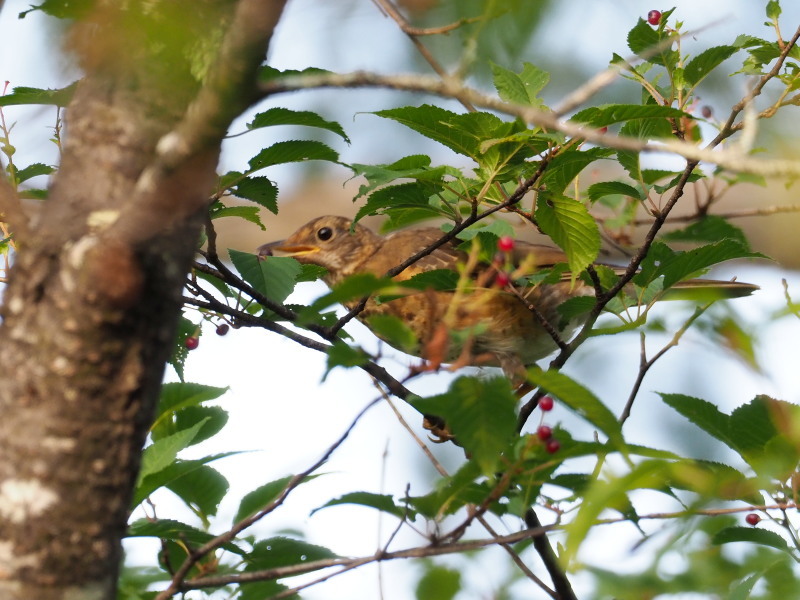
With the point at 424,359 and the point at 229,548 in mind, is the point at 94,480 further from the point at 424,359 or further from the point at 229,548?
the point at 229,548

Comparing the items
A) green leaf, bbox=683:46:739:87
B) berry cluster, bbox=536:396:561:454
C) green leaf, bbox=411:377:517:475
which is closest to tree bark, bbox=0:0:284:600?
green leaf, bbox=411:377:517:475

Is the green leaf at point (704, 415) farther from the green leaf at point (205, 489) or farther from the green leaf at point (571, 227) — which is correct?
the green leaf at point (205, 489)

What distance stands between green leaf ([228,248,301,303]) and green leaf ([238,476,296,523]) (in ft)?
1.73

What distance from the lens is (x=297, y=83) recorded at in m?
1.12

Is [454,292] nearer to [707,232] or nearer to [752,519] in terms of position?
[707,232]

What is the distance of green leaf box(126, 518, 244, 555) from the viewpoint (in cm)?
188

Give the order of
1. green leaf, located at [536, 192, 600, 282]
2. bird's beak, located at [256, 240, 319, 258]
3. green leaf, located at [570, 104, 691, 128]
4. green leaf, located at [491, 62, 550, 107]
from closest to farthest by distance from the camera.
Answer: green leaf, located at [570, 104, 691, 128]
green leaf, located at [491, 62, 550, 107]
green leaf, located at [536, 192, 600, 282]
bird's beak, located at [256, 240, 319, 258]

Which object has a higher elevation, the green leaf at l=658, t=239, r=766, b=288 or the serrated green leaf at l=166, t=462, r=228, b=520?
the green leaf at l=658, t=239, r=766, b=288

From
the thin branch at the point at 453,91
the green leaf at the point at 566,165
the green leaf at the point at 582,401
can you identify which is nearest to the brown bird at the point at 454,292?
the green leaf at the point at 566,165

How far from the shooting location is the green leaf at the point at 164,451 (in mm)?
1960

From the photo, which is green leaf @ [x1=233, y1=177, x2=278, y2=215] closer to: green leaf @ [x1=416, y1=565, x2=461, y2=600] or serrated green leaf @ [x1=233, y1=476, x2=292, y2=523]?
serrated green leaf @ [x1=233, y1=476, x2=292, y2=523]

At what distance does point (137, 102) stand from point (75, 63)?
9 cm

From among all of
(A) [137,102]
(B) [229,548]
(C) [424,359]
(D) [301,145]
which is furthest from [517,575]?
(A) [137,102]

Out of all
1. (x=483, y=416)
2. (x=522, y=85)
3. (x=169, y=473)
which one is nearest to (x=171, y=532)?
(x=169, y=473)
